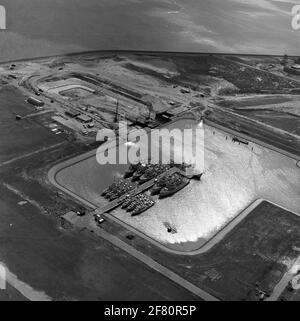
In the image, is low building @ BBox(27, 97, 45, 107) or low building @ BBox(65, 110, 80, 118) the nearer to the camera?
low building @ BBox(65, 110, 80, 118)

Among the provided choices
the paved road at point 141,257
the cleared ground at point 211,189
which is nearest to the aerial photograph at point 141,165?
the paved road at point 141,257

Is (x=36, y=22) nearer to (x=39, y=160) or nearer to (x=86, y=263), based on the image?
(x=39, y=160)

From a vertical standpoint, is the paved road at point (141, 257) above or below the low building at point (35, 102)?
below

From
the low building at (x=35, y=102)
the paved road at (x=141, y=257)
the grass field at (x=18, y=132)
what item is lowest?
the paved road at (x=141, y=257)

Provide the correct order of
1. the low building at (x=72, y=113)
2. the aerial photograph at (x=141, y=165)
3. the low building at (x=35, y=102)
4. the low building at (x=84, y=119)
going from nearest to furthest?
the aerial photograph at (x=141, y=165) → the low building at (x=84, y=119) → the low building at (x=72, y=113) → the low building at (x=35, y=102)

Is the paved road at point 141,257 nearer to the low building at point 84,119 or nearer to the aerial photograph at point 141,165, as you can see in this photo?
the aerial photograph at point 141,165

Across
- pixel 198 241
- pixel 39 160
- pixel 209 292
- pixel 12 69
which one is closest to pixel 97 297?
pixel 209 292

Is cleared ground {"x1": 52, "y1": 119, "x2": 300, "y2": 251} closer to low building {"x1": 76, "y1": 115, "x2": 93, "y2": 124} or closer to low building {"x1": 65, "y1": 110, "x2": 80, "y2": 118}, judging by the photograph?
low building {"x1": 76, "y1": 115, "x2": 93, "y2": 124}

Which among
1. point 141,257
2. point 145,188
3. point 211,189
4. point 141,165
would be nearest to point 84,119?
point 141,165

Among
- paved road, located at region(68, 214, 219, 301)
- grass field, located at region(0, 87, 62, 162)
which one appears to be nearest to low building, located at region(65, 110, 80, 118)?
grass field, located at region(0, 87, 62, 162)
